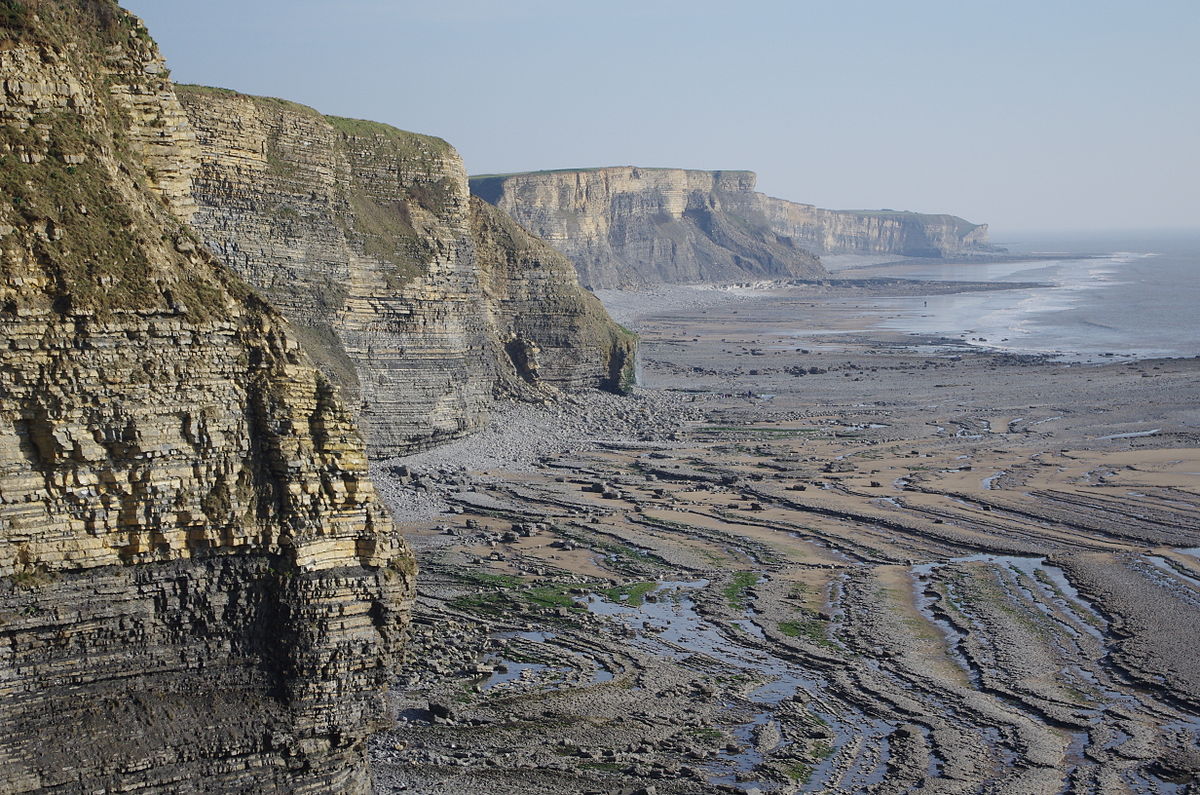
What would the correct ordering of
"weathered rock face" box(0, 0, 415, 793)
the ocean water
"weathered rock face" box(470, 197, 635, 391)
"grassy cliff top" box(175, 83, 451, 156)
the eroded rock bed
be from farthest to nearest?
the ocean water, "weathered rock face" box(470, 197, 635, 391), "grassy cliff top" box(175, 83, 451, 156), the eroded rock bed, "weathered rock face" box(0, 0, 415, 793)

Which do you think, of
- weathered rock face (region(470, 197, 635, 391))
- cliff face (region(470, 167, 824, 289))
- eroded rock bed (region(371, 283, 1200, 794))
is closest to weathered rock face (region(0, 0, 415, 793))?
eroded rock bed (region(371, 283, 1200, 794))

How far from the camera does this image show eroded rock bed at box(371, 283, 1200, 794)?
21125 millimetres

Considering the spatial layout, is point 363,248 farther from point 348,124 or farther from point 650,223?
point 650,223

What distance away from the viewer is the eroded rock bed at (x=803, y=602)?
21125 mm

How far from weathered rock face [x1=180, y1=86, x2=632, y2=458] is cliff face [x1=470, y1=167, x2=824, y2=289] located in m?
71.1

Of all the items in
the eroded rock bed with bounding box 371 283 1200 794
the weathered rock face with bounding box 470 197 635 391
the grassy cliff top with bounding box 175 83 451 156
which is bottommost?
the eroded rock bed with bounding box 371 283 1200 794

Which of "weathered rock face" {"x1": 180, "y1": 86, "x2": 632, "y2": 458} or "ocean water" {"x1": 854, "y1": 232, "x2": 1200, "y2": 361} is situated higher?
"weathered rock face" {"x1": 180, "y1": 86, "x2": 632, "y2": 458}

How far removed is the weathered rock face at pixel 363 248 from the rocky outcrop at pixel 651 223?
234 feet

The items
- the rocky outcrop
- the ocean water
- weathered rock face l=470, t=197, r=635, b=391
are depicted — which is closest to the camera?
weathered rock face l=470, t=197, r=635, b=391

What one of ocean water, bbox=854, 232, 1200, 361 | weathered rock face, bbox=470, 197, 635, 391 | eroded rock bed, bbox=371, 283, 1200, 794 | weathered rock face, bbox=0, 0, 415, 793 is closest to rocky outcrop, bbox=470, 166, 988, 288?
ocean water, bbox=854, 232, 1200, 361

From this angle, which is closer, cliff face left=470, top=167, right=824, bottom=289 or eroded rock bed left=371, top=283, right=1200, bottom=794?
eroded rock bed left=371, top=283, right=1200, bottom=794

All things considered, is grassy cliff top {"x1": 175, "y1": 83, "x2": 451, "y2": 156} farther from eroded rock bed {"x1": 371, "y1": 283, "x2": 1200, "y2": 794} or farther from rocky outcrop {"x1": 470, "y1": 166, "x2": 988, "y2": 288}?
rocky outcrop {"x1": 470, "y1": 166, "x2": 988, "y2": 288}

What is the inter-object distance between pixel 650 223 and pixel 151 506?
469 feet

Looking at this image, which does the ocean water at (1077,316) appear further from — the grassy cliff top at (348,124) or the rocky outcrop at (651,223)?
the grassy cliff top at (348,124)
